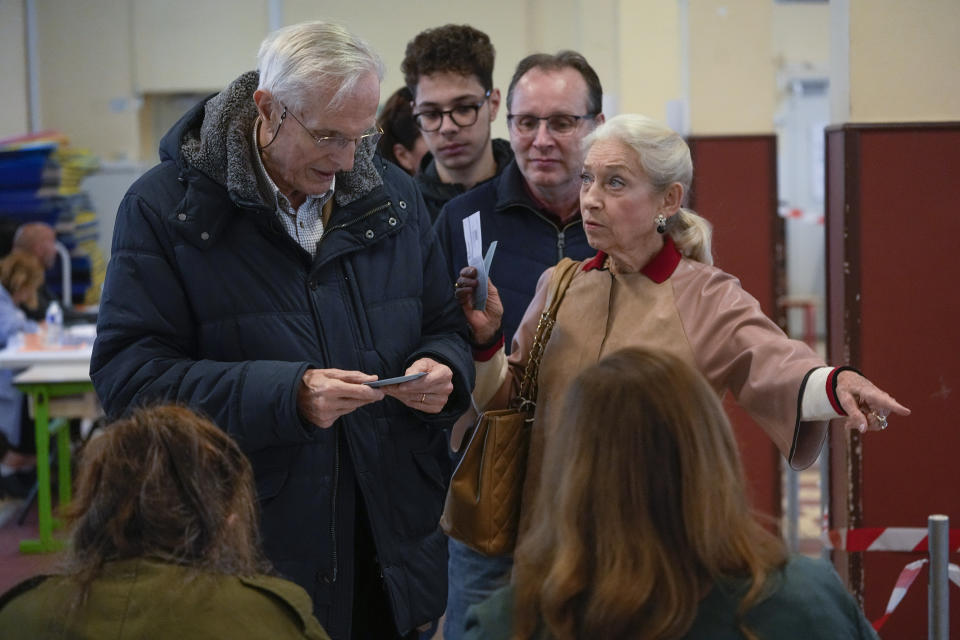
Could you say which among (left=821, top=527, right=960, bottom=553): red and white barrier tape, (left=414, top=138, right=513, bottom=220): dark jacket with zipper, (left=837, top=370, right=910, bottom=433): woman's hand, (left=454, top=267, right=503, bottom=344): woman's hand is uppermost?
(left=414, top=138, right=513, bottom=220): dark jacket with zipper

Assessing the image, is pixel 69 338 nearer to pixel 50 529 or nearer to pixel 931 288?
pixel 50 529

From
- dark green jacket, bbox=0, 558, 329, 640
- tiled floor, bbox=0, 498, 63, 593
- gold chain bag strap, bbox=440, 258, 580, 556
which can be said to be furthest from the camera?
tiled floor, bbox=0, 498, 63, 593

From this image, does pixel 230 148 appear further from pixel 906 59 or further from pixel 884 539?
pixel 906 59

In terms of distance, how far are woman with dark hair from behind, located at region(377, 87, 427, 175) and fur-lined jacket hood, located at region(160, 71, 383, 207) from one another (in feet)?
7.40

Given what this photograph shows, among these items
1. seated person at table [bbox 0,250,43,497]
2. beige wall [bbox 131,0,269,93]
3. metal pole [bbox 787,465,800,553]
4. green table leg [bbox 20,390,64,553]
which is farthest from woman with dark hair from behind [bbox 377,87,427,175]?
beige wall [bbox 131,0,269,93]

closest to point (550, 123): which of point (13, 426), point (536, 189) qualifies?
point (536, 189)

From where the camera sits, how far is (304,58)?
2309 mm

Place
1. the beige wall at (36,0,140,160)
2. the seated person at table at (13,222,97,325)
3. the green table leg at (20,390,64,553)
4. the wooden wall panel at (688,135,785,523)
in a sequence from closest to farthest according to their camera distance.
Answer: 1. the wooden wall panel at (688,135,785,523)
2. the green table leg at (20,390,64,553)
3. the seated person at table at (13,222,97,325)
4. the beige wall at (36,0,140,160)

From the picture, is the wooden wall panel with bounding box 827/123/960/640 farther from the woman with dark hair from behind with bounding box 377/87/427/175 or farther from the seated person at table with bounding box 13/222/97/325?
the seated person at table with bounding box 13/222/97/325

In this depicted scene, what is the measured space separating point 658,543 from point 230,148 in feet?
3.96

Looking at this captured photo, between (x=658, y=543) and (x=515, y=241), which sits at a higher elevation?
(x=515, y=241)

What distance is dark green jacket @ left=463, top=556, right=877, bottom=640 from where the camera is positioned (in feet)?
5.12

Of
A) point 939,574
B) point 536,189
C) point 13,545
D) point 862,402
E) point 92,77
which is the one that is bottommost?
point 13,545

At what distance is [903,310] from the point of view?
3.80m
